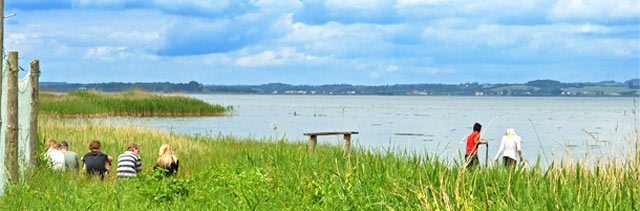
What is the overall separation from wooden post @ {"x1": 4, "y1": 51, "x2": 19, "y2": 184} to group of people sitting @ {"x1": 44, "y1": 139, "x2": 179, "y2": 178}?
1769 millimetres

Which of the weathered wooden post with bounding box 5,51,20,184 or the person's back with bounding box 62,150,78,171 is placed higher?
the weathered wooden post with bounding box 5,51,20,184

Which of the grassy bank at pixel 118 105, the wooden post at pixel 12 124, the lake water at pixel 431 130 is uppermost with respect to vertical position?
the wooden post at pixel 12 124

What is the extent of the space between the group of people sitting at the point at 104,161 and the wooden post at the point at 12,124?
5.80 ft

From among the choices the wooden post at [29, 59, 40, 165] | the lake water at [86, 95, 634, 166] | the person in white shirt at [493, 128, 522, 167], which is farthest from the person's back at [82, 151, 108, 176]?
the person in white shirt at [493, 128, 522, 167]

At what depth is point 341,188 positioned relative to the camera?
27.5 ft

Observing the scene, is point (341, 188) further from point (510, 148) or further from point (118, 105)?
point (118, 105)

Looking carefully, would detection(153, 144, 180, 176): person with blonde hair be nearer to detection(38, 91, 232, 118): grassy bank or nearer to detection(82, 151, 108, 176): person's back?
detection(82, 151, 108, 176): person's back

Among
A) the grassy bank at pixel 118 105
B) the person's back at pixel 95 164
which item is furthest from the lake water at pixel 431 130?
the person's back at pixel 95 164

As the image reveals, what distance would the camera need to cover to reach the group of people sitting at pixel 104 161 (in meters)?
11.8

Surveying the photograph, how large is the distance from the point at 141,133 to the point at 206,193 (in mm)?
13397

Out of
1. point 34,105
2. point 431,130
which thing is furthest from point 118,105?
point 34,105

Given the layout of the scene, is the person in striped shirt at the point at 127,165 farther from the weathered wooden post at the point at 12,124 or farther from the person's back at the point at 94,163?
the weathered wooden post at the point at 12,124

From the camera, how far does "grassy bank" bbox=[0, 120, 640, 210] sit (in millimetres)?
7012

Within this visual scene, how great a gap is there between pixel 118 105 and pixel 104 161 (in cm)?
3838
